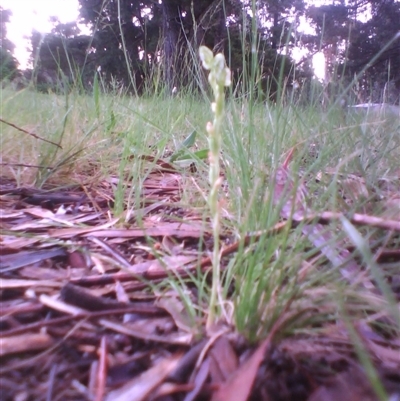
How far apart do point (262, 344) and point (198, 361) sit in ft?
0.27

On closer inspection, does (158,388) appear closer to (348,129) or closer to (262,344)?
(262,344)

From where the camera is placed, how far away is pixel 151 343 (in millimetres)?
552

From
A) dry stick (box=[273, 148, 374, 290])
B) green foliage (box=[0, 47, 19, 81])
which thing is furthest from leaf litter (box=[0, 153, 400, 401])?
green foliage (box=[0, 47, 19, 81])

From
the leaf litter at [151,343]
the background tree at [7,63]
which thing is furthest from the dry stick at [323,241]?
the background tree at [7,63]

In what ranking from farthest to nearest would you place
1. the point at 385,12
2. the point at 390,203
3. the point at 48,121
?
the point at 385,12, the point at 48,121, the point at 390,203

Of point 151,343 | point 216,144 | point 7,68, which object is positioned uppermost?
point 7,68

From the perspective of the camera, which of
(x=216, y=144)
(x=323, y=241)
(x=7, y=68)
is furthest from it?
(x=7, y=68)

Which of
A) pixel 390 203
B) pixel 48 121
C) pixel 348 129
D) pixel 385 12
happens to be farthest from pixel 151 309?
pixel 385 12

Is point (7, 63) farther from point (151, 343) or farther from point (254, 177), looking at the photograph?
point (151, 343)

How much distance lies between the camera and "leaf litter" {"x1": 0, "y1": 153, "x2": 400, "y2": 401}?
1.54ft

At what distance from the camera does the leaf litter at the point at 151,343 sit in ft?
1.54

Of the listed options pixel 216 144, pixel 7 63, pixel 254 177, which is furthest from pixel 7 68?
pixel 216 144

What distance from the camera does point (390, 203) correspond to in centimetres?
82

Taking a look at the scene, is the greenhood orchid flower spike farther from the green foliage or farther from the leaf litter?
the green foliage
